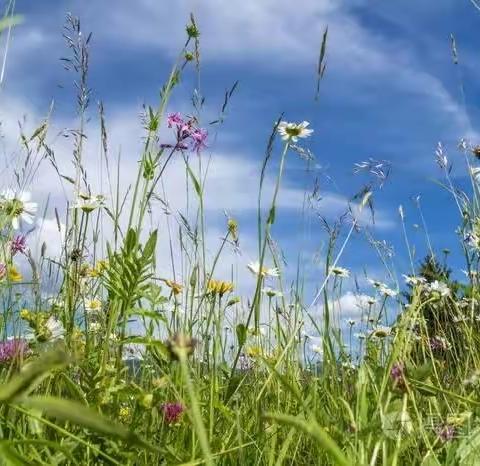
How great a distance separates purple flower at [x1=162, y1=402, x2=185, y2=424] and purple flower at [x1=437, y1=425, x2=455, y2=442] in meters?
0.36

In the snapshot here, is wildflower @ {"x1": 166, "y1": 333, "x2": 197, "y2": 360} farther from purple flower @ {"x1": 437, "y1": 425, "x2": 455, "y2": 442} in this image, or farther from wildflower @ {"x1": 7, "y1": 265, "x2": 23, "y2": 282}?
wildflower @ {"x1": 7, "y1": 265, "x2": 23, "y2": 282}

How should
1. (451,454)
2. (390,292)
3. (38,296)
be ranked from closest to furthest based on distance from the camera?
(451,454)
(38,296)
(390,292)

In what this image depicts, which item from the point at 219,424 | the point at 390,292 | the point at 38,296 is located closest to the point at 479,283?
the point at 390,292

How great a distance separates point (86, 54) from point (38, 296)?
80 cm

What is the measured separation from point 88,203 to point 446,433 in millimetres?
1093

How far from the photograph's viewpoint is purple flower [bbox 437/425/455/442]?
90cm

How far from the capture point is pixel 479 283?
2137 mm

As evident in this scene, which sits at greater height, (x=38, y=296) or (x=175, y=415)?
(x=38, y=296)

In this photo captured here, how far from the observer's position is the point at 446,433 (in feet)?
3.04

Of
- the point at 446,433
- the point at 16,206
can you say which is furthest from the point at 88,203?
the point at 446,433

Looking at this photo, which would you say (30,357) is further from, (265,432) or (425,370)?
(425,370)

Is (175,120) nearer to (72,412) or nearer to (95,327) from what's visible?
(95,327)

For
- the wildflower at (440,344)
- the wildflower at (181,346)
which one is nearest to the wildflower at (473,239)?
the wildflower at (440,344)

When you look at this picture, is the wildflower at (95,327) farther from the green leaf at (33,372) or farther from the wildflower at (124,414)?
the green leaf at (33,372)
